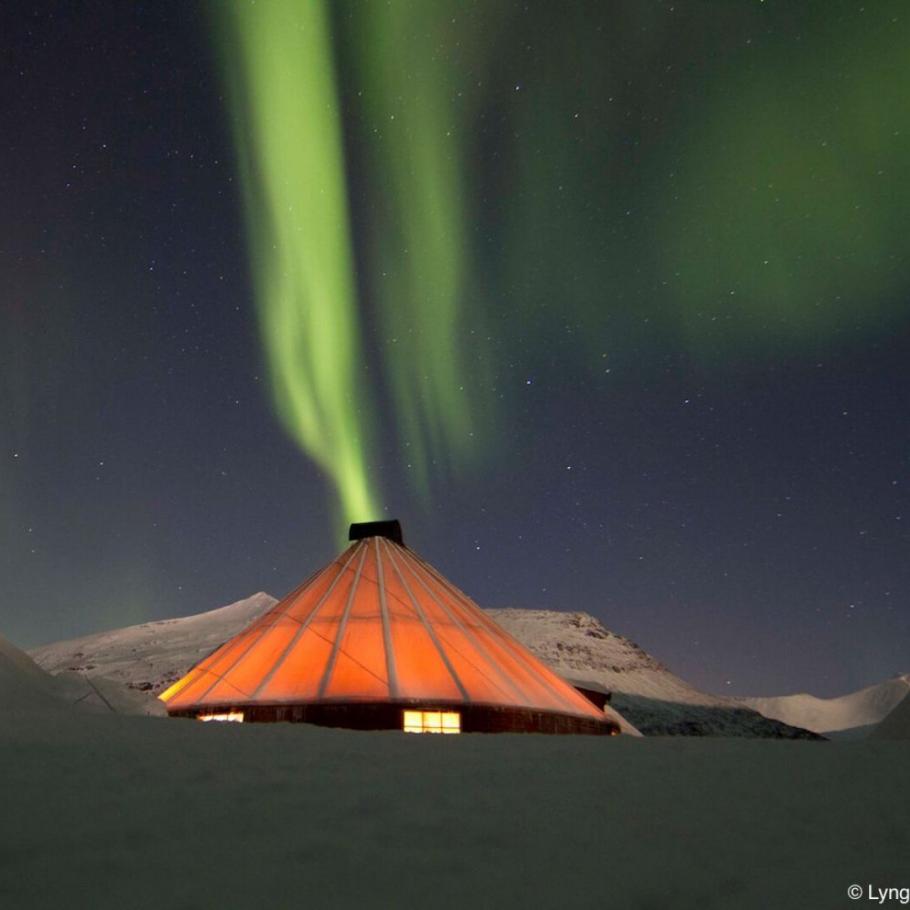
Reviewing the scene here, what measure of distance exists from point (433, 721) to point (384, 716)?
0.86 meters

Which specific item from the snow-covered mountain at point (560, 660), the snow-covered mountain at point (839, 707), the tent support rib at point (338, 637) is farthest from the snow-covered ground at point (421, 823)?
the snow-covered mountain at point (839, 707)

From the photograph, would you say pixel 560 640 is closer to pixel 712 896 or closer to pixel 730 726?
pixel 730 726

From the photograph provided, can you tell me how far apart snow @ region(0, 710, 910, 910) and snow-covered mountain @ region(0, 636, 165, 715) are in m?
2.47

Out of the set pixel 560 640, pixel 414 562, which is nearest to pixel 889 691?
pixel 560 640

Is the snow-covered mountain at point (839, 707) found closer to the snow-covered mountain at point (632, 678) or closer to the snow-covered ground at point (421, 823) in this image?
the snow-covered mountain at point (632, 678)

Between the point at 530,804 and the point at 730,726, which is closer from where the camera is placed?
the point at 530,804

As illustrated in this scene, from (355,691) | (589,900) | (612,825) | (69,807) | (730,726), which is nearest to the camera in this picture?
(589,900)

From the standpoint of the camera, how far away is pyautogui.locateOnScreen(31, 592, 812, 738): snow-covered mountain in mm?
57562

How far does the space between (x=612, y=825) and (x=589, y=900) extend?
1188mm

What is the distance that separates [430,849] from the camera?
4.11m

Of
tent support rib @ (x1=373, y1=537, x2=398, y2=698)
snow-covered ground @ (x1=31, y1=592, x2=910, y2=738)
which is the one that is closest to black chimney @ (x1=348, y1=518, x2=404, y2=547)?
tent support rib @ (x1=373, y1=537, x2=398, y2=698)

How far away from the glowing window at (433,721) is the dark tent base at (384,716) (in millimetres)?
77

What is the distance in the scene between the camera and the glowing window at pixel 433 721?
12.6 metres

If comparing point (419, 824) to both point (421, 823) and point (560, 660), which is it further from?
point (560, 660)
